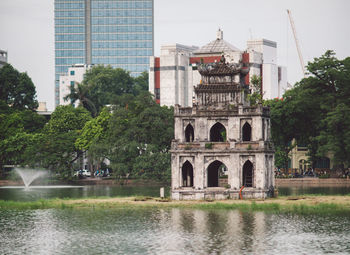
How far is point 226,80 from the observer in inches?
3575

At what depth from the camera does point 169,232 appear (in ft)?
214

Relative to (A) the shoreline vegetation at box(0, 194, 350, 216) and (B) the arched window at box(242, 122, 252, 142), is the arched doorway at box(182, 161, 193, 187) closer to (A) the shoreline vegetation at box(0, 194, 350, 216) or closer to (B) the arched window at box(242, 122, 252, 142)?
(A) the shoreline vegetation at box(0, 194, 350, 216)

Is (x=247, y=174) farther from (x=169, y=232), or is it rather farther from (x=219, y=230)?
(x=169, y=232)

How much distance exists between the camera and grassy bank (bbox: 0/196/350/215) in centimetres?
7825

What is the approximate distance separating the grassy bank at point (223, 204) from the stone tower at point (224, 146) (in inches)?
100

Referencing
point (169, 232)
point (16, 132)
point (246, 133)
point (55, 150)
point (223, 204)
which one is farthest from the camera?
point (16, 132)

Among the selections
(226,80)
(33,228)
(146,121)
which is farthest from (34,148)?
(33,228)

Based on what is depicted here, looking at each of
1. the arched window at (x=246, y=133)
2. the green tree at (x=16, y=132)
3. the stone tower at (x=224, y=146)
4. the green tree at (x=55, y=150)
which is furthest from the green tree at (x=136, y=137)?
the stone tower at (x=224, y=146)

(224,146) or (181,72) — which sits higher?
(181,72)

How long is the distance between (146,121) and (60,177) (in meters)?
16.5

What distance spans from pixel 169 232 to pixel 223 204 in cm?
1595

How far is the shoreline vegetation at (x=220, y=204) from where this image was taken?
7825 cm

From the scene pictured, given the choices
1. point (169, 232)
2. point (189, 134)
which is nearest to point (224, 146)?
point (189, 134)

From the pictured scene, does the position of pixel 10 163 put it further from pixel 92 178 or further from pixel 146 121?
pixel 146 121
